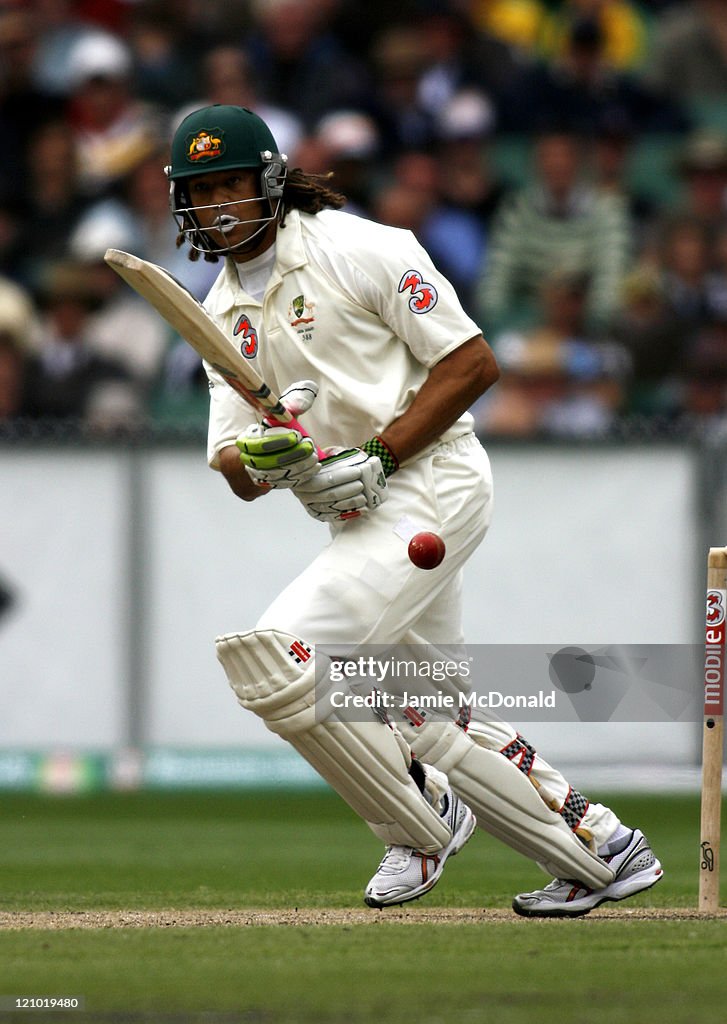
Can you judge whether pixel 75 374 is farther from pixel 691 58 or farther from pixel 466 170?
pixel 691 58

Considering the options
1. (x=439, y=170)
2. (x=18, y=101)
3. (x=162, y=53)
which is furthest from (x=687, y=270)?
(x=18, y=101)

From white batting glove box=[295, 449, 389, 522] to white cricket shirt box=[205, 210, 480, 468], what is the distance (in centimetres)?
18

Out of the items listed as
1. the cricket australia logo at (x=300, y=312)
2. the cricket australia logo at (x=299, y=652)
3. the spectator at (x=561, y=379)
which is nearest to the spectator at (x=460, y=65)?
the spectator at (x=561, y=379)

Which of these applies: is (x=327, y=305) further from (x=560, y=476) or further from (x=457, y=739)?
(x=560, y=476)

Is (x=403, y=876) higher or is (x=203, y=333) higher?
(x=203, y=333)

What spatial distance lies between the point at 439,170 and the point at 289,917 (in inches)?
285

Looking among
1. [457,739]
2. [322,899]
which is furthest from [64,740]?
[457,739]

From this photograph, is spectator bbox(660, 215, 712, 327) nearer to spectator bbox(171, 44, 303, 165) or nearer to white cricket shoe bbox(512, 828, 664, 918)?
spectator bbox(171, 44, 303, 165)

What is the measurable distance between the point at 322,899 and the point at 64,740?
11.5 feet

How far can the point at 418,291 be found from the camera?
15.5 feet

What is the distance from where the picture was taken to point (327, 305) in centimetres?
476

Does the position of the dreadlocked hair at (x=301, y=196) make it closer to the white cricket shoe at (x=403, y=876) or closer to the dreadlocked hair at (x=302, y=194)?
the dreadlocked hair at (x=302, y=194)

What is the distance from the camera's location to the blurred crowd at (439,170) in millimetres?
10164

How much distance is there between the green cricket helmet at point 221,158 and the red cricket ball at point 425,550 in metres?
0.86
